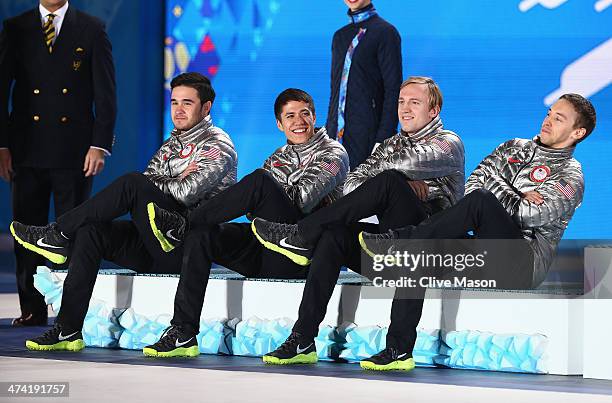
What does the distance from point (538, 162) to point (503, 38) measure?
362cm

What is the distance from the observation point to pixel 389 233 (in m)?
3.94

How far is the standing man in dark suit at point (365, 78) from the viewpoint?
5270 millimetres

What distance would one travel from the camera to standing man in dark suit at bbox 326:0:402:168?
527cm

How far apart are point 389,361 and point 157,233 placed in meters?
0.98

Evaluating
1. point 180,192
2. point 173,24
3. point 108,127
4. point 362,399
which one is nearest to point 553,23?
point 173,24

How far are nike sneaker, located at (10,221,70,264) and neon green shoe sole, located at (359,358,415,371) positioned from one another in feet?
4.19

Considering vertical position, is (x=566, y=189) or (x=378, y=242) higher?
(x=566, y=189)

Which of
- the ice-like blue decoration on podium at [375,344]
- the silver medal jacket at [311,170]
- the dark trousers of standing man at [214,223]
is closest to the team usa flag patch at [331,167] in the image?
the silver medal jacket at [311,170]

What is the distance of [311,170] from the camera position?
445 cm

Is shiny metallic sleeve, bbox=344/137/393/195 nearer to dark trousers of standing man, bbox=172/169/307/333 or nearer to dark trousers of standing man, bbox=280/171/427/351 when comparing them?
dark trousers of standing man, bbox=172/169/307/333

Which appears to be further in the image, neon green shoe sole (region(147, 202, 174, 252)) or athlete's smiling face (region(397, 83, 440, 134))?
athlete's smiling face (region(397, 83, 440, 134))

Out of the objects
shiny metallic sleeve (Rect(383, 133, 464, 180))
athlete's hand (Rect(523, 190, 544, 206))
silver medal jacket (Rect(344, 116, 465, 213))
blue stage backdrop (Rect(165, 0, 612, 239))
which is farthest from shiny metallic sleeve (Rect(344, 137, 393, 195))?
blue stage backdrop (Rect(165, 0, 612, 239))

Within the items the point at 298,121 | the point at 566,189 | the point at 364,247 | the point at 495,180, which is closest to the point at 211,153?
the point at 298,121

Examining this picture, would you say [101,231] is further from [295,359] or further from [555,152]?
[555,152]
